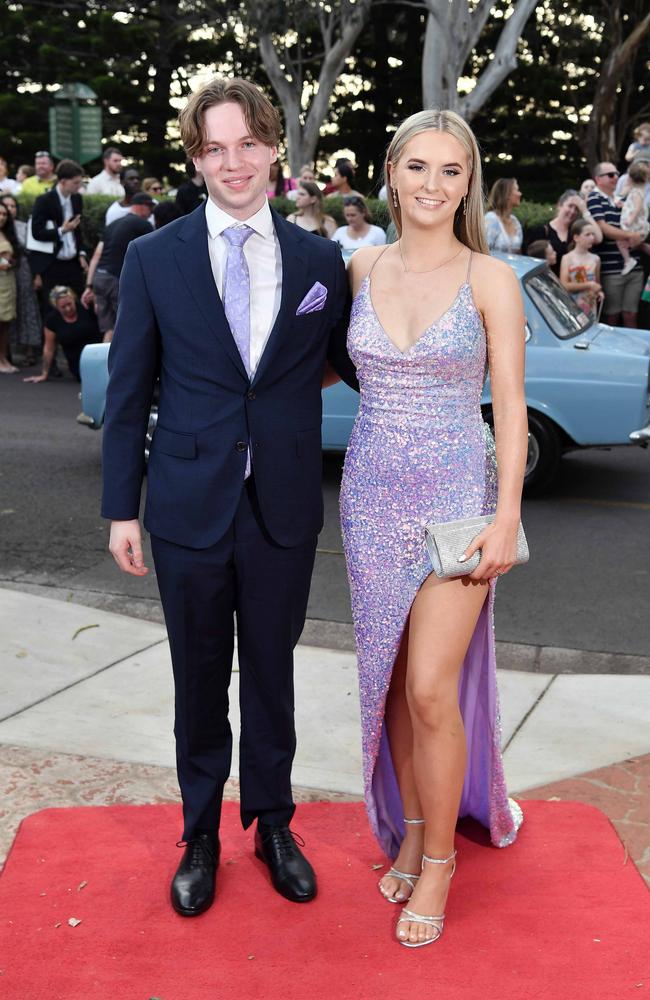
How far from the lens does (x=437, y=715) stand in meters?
3.20

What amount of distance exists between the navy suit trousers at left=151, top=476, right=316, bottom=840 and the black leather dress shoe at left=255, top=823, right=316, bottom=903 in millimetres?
40

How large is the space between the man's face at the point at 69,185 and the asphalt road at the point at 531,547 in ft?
13.3

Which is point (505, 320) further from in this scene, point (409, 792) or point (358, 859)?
point (358, 859)

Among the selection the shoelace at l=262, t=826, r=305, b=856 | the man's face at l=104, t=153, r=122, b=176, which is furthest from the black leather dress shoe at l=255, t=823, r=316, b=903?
the man's face at l=104, t=153, r=122, b=176

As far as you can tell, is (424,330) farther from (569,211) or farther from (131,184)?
(131,184)

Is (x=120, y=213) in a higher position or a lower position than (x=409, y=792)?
higher

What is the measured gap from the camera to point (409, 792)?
137 inches

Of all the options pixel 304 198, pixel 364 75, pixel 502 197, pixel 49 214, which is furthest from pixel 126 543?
pixel 364 75

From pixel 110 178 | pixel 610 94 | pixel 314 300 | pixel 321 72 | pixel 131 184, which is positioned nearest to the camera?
pixel 314 300

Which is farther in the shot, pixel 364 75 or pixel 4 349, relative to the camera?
pixel 364 75

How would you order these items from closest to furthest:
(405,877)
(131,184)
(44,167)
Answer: (405,877) → (131,184) → (44,167)

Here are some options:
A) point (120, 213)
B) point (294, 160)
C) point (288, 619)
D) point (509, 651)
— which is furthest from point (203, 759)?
point (294, 160)

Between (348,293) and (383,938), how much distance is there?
5.72 ft

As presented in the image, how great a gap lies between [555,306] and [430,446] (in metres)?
5.19
